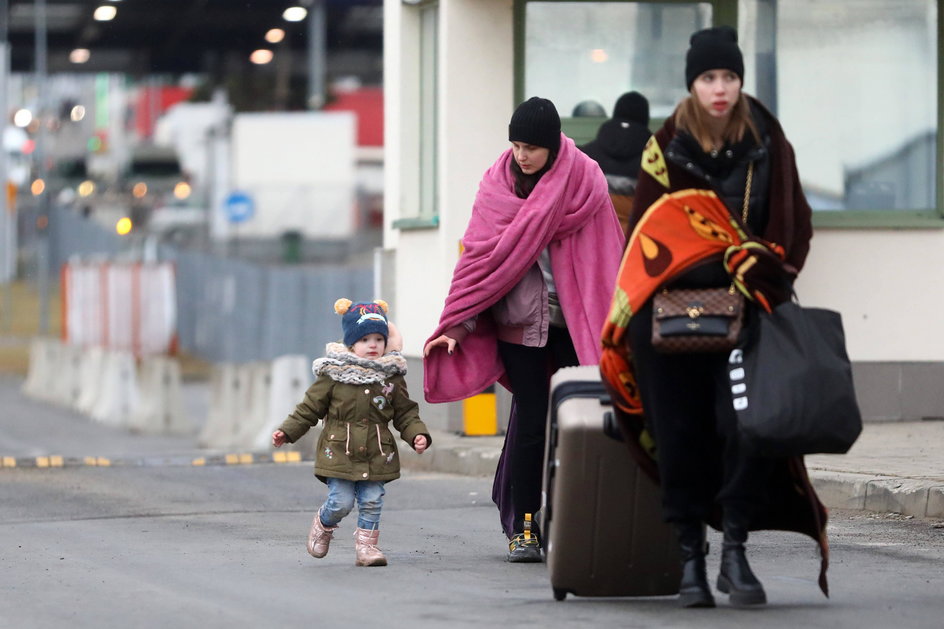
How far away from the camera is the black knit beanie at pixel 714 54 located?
19.6ft

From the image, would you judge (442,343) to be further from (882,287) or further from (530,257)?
(882,287)

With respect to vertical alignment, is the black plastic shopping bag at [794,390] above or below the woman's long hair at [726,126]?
below

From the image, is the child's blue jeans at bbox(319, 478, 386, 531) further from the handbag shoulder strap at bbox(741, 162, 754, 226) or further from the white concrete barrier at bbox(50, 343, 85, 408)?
the white concrete barrier at bbox(50, 343, 85, 408)

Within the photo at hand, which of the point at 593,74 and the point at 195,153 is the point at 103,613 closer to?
the point at 593,74

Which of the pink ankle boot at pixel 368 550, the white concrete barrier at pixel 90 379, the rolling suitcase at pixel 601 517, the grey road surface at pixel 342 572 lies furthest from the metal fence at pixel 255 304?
the rolling suitcase at pixel 601 517

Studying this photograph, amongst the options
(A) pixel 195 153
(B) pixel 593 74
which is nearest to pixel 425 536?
(B) pixel 593 74

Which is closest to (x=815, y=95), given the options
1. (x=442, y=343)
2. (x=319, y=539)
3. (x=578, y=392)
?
(x=442, y=343)

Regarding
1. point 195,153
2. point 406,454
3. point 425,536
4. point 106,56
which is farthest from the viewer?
point 195,153

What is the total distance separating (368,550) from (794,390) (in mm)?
2415

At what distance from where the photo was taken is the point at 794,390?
5.63 metres

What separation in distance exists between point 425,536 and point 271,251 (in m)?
38.9

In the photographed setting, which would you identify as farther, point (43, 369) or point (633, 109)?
point (43, 369)

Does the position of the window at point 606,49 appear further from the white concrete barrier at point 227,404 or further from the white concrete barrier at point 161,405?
the white concrete barrier at point 161,405

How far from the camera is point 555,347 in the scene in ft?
25.2
